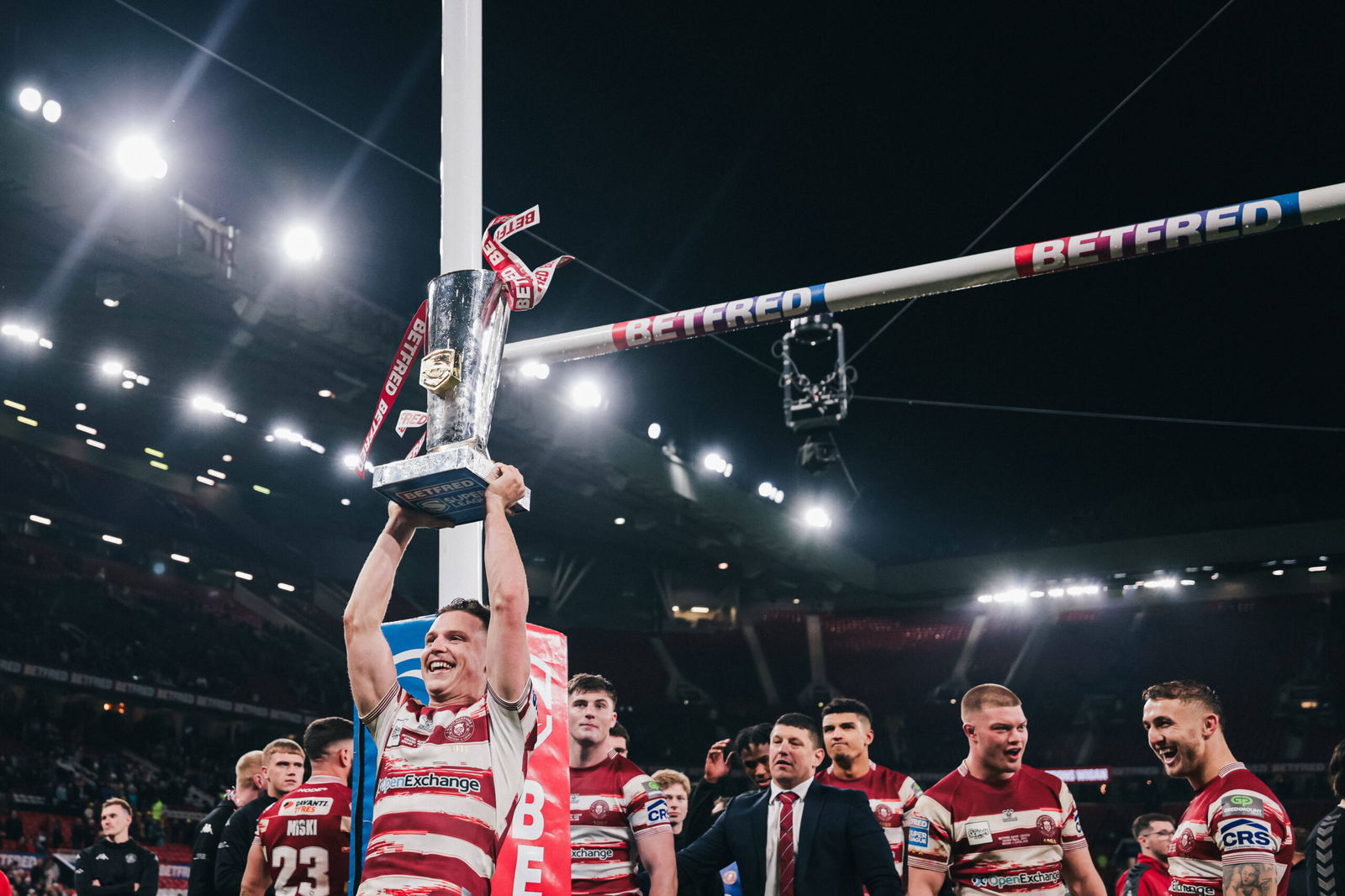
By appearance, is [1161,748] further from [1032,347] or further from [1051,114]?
[1032,347]

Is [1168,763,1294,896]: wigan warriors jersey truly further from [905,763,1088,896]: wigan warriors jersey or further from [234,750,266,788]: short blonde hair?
[234,750,266,788]: short blonde hair

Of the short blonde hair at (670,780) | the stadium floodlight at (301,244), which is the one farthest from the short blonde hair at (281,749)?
the stadium floodlight at (301,244)

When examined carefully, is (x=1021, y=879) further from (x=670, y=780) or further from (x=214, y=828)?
(x=214, y=828)

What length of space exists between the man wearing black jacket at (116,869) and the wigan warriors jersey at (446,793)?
28.1ft

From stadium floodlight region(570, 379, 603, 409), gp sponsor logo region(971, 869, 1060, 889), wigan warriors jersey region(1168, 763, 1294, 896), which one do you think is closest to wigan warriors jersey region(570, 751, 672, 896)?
gp sponsor logo region(971, 869, 1060, 889)

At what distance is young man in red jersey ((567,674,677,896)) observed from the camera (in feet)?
18.0

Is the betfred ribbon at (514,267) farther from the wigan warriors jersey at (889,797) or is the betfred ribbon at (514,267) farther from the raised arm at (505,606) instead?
the wigan warriors jersey at (889,797)

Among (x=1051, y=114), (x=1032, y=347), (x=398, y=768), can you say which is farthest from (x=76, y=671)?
(x=398, y=768)

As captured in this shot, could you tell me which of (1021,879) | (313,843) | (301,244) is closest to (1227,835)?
(1021,879)

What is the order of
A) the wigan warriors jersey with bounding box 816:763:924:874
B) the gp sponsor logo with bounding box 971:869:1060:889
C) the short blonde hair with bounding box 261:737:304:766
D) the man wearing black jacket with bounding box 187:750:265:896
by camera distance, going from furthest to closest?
the man wearing black jacket with bounding box 187:750:265:896, the wigan warriors jersey with bounding box 816:763:924:874, the short blonde hair with bounding box 261:737:304:766, the gp sponsor logo with bounding box 971:869:1060:889

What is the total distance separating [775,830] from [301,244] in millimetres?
16293

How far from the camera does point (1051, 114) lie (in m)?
12.6

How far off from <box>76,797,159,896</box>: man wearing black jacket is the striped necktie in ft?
24.5

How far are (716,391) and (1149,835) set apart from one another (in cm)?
1749
